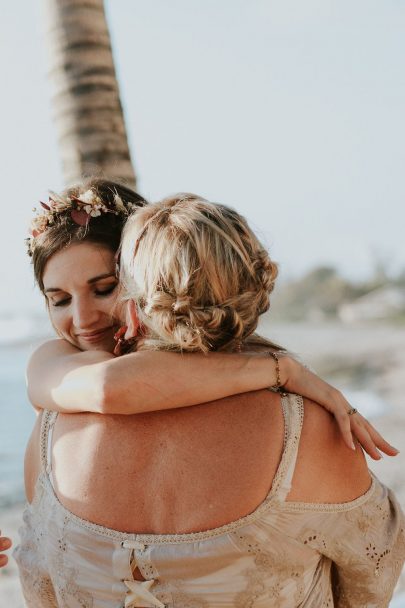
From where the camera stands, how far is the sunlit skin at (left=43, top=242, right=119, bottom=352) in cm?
266

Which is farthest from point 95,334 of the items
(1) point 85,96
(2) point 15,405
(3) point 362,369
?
(3) point 362,369

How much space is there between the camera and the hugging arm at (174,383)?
75.8 inches

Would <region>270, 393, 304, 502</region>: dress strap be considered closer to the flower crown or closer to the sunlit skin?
the sunlit skin

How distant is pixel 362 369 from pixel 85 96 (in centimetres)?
2032

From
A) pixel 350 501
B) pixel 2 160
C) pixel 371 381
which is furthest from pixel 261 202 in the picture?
pixel 350 501

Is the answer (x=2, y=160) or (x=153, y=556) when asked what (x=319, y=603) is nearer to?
(x=153, y=556)

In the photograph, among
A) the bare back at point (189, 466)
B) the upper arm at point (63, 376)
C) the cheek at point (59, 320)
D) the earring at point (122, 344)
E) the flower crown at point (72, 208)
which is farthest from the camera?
the flower crown at point (72, 208)

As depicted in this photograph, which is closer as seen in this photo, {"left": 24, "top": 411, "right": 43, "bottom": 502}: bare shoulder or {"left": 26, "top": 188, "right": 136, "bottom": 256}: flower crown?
{"left": 24, "top": 411, "right": 43, "bottom": 502}: bare shoulder

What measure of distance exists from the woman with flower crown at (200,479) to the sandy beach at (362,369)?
7.46ft

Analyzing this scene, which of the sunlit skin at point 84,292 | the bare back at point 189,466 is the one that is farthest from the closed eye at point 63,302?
the bare back at point 189,466

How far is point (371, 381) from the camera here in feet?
69.7

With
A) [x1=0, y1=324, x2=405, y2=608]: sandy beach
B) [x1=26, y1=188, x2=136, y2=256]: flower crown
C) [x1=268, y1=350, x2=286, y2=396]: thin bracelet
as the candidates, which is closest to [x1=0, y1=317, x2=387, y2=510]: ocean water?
[x1=0, y1=324, x2=405, y2=608]: sandy beach

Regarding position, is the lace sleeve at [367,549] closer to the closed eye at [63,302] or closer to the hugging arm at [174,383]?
the hugging arm at [174,383]

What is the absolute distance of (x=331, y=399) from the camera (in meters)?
2.08
